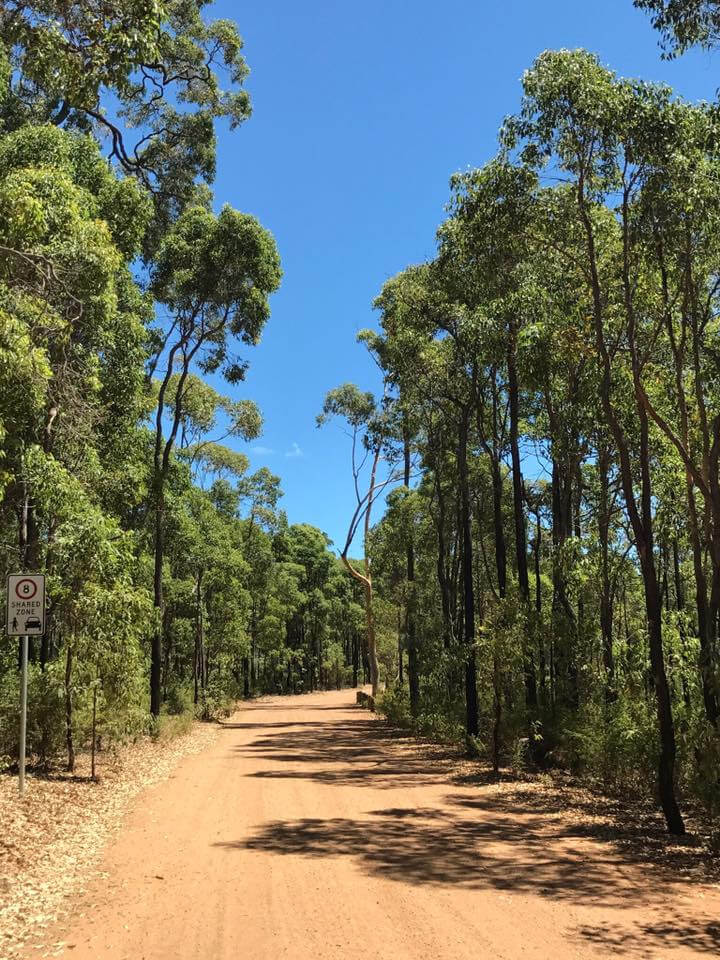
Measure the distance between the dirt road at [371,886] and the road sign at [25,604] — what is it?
2.96m

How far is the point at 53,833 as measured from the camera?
8.30m

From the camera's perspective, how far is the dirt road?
4.89m

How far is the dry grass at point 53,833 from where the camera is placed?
18.4 feet

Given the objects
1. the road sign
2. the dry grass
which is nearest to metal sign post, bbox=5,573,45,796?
the road sign

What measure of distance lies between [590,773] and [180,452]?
22270mm

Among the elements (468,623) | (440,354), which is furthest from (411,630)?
(440,354)

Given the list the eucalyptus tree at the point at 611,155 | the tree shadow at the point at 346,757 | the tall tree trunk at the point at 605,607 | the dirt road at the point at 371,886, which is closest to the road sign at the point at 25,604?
the dirt road at the point at 371,886

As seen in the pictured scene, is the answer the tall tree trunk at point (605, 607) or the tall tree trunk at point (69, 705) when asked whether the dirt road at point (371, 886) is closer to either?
the tall tree trunk at point (69, 705)

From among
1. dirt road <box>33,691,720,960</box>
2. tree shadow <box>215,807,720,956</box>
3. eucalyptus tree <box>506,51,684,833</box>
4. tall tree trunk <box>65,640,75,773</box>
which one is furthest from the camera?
tall tree trunk <box>65,640,75,773</box>

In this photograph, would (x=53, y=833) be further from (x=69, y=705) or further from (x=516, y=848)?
(x=516, y=848)

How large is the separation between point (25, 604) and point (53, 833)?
3122mm

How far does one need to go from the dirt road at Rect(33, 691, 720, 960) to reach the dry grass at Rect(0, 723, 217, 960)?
272 mm

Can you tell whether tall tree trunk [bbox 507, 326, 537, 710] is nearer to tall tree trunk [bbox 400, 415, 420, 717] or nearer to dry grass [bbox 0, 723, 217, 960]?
dry grass [bbox 0, 723, 217, 960]

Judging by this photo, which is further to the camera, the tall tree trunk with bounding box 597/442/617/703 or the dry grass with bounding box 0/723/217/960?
the tall tree trunk with bounding box 597/442/617/703
